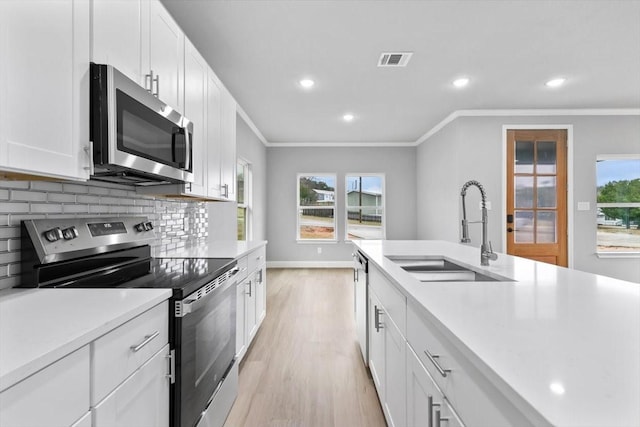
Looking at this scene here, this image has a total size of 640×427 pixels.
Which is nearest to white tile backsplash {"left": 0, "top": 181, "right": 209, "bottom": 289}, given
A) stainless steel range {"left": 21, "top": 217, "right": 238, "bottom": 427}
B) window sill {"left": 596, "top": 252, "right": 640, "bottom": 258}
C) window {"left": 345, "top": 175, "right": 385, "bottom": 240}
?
stainless steel range {"left": 21, "top": 217, "right": 238, "bottom": 427}

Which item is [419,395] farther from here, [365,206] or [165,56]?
[365,206]

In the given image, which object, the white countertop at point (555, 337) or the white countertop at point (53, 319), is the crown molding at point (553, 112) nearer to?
the white countertop at point (555, 337)

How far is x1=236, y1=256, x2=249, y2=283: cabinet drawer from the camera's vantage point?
220cm

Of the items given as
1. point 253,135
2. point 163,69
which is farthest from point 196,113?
point 253,135

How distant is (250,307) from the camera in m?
2.59

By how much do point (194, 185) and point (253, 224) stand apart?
3.22 meters

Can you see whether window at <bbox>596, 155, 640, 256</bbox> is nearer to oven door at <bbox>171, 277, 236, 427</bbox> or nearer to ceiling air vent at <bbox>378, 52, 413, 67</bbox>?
ceiling air vent at <bbox>378, 52, 413, 67</bbox>

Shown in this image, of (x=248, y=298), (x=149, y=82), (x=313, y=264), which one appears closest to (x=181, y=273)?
(x=149, y=82)

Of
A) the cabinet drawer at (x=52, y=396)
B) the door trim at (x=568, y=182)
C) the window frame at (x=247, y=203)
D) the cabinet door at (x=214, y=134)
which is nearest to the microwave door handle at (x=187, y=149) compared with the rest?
the cabinet door at (x=214, y=134)

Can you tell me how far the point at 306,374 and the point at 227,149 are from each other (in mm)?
1952

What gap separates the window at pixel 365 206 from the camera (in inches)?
263

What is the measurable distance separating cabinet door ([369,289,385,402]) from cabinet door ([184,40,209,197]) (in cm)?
138

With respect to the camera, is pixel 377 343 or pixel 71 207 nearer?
pixel 71 207

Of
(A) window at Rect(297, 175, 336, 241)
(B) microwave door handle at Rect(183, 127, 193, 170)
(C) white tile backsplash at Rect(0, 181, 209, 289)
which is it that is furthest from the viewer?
(A) window at Rect(297, 175, 336, 241)
